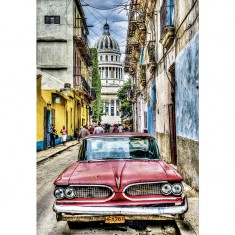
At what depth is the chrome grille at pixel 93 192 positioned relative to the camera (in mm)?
3576

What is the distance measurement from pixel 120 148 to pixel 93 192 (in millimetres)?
944

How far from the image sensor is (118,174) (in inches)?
146

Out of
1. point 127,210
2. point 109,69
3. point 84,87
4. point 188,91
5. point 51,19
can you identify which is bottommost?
point 127,210

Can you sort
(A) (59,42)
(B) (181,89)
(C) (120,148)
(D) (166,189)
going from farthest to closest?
1. (B) (181,89)
2. (A) (59,42)
3. (C) (120,148)
4. (D) (166,189)

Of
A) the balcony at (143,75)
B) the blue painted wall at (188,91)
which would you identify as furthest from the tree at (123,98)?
the balcony at (143,75)

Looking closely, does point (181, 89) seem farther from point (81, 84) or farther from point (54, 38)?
point (81, 84)

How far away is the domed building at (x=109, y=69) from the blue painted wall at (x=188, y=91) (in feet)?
3.62

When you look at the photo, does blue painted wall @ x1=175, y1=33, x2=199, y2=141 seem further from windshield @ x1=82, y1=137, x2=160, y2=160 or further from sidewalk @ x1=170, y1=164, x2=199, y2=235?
sidewalk @ x1=170, y1=164, x2=199, y2=235

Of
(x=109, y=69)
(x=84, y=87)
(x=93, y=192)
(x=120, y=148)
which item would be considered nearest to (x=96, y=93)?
(x=84, y=87)

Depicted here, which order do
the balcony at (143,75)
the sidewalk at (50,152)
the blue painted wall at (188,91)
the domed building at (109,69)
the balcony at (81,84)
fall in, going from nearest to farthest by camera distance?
the blue painted wall at (188,91) → the domed building at (109,69) → the sidewalk at (50,152) → the balcony at (81,84) → the balcony at (143,75)

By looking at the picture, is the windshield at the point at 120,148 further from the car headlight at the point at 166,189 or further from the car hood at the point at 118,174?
the car headlight at the point at 166,189

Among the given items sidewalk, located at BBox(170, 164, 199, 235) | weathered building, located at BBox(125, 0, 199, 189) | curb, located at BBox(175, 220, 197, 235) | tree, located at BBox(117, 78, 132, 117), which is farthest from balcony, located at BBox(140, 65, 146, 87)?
curb, located at BBox(175, 220, 197, 235)

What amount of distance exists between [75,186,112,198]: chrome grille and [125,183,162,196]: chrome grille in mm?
207

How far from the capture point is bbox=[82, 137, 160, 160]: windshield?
438 cm
